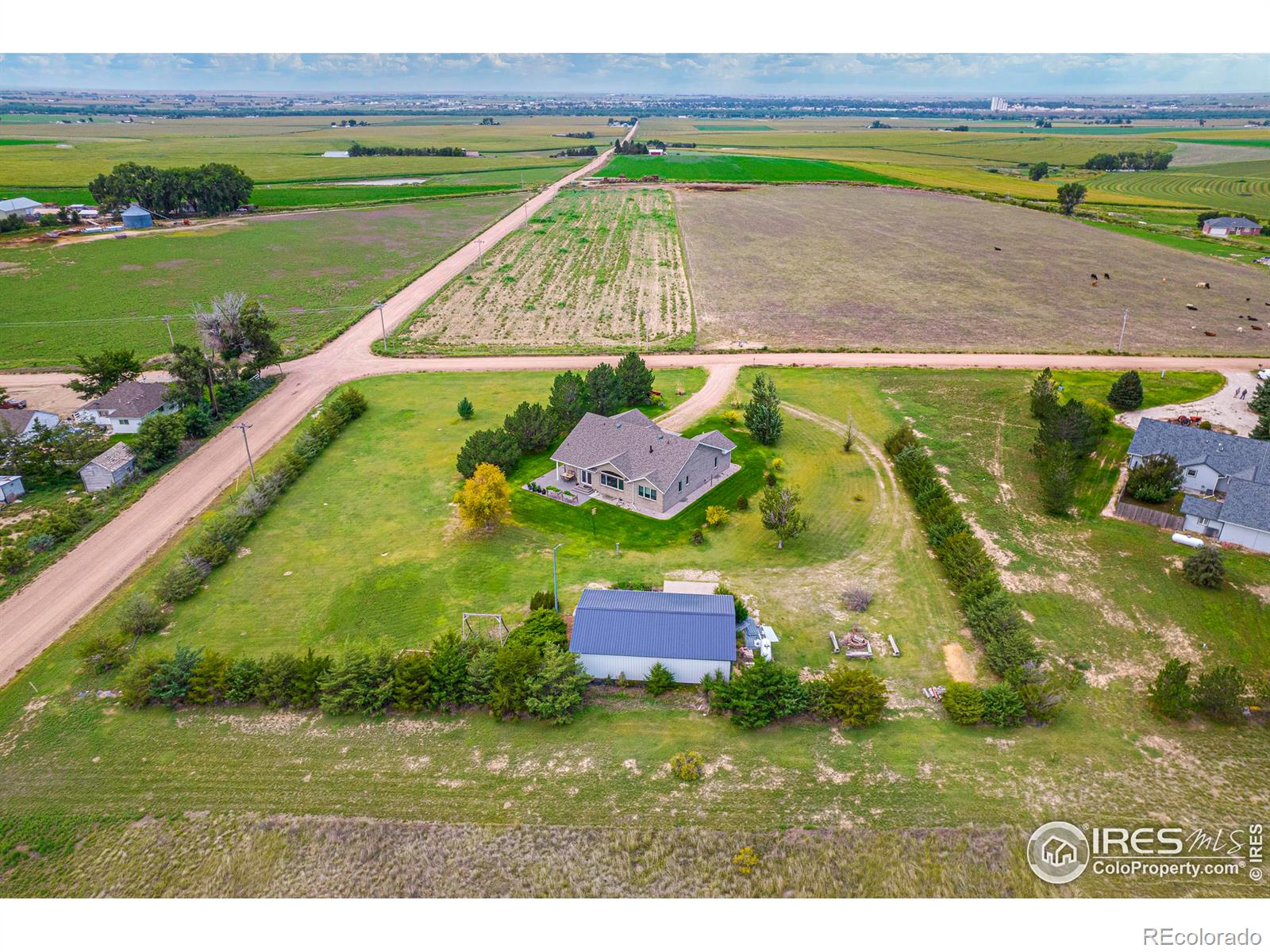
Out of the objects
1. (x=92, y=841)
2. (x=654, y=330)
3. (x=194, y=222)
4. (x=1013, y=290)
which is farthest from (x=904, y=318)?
(x=194, y=222)

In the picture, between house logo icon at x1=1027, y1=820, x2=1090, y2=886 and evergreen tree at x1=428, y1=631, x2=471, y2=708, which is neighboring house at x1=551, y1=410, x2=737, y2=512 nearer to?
evergreen tree at x1=428, y1=631, x2=471, y2=708

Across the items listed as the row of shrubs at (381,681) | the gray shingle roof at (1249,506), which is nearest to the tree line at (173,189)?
the row of shrubs at (381,681)

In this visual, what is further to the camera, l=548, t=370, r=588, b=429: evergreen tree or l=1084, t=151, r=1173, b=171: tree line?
l=1084, t=151, r=1173, b=171: tree line

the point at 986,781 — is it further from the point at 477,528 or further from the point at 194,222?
the point at 194,222

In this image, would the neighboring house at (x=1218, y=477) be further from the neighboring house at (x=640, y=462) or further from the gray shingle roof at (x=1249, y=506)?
the neighboring house at (x=640, y=462)

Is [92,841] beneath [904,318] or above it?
beneath

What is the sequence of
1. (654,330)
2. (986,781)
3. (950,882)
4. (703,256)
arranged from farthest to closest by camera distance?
1. (703,256)
2. (654,330)
3. (986,781)
4. (950,882)

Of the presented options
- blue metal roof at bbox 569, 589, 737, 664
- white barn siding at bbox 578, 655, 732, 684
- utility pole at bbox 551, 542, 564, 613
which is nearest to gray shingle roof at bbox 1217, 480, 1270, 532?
blue metal roof at bbox 569, 589, 737, 664
